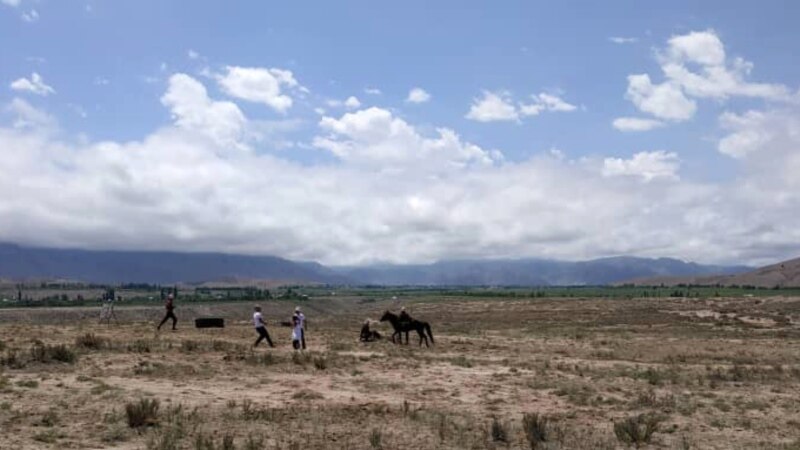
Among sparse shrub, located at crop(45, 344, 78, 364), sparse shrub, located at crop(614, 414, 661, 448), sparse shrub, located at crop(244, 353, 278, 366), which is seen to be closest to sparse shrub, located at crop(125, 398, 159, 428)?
sparse shrub, located at crop(45, 344, 78, 364)

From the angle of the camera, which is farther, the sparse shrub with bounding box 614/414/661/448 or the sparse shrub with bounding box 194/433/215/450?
the sparse shrub with bounding box 614/414/661/448

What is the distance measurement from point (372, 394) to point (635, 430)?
7384 mm

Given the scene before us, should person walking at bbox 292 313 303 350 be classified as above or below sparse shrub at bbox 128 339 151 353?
above

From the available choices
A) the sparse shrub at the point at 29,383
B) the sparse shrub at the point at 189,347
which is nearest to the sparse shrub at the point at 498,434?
the sparse shrub at the point at 29,383

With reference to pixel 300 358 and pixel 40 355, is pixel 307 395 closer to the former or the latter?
pixel 300 358

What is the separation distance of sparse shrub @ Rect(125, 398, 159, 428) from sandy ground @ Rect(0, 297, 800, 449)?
0.14 metres

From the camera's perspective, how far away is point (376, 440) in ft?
48.6

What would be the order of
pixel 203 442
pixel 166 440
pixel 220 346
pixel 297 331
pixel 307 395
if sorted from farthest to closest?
1. pixel 297 331
2. pixel 220 346
3. pixel 307 395
4. pixel 203 442
5. pixel 166 440

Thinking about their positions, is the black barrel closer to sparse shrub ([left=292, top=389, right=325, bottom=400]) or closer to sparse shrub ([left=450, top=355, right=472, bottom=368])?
sparse shrub ([left=450, top=355, right=472, bottom=368])

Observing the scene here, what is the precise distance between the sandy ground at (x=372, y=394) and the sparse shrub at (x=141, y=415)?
14 cm

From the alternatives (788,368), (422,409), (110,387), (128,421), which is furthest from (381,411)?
(788,368)

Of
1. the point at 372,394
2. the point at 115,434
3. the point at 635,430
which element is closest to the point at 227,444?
the point at 115,434

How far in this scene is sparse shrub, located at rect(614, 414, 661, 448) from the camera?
15914 millimetres

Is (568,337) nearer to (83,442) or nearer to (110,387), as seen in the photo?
(110,387)
